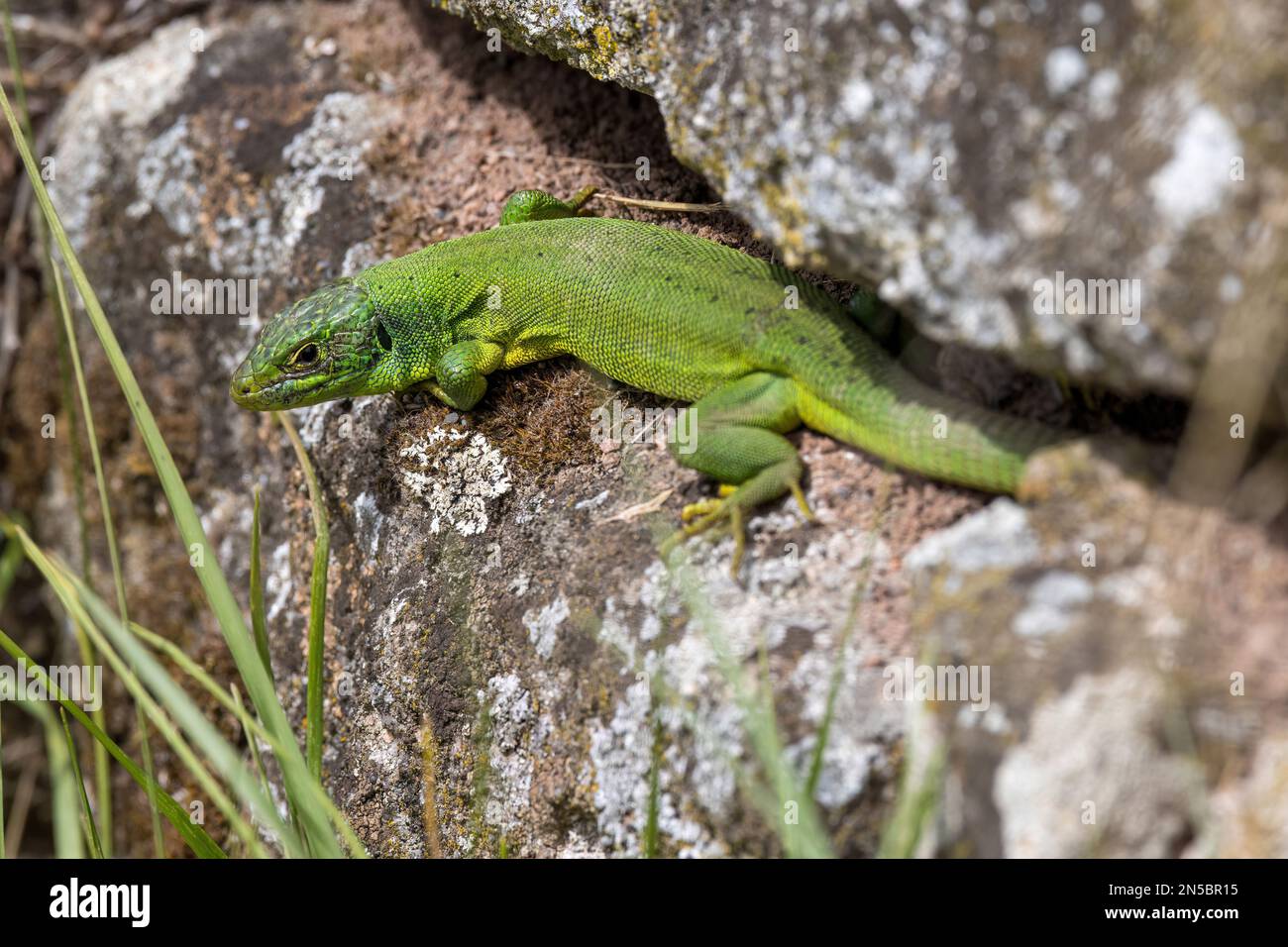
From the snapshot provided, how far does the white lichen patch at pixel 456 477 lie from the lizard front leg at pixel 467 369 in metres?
0.16

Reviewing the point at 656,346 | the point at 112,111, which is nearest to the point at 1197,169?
the point at 656,346

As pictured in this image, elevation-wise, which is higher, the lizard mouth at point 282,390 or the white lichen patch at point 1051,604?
the lizard mouth at point 282,390

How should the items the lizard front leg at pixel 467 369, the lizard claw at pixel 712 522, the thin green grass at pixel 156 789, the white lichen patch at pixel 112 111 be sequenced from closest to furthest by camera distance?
the thin green grass at pixel 156 789 < the lizard claw at pixel 712 522 < the lizard front leg at pixel 467 369 < the white lichen patch at pixel 112 111

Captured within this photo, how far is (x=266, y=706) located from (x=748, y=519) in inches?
69.8

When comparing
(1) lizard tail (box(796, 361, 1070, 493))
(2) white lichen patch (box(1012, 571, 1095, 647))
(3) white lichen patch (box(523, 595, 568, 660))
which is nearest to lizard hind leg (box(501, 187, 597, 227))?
(1) lizard tail (box(796, 361, 1070, 493))

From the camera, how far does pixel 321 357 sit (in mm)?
4953

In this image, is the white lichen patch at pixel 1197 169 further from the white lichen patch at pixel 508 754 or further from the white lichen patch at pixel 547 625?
the white lichen patch at pixel 508 754

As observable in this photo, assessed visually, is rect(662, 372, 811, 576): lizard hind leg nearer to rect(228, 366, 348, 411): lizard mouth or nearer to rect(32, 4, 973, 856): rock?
rect(32, 4, 973, 856): rock

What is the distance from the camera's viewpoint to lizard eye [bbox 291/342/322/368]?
4945mm

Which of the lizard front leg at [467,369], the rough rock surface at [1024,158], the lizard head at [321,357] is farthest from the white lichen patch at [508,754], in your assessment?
the rough rock surface at [1024,158]

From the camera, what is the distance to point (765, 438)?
394 centimetres

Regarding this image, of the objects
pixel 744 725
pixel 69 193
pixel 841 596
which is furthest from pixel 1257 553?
pixel 69 193

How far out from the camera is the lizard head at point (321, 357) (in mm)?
4934
